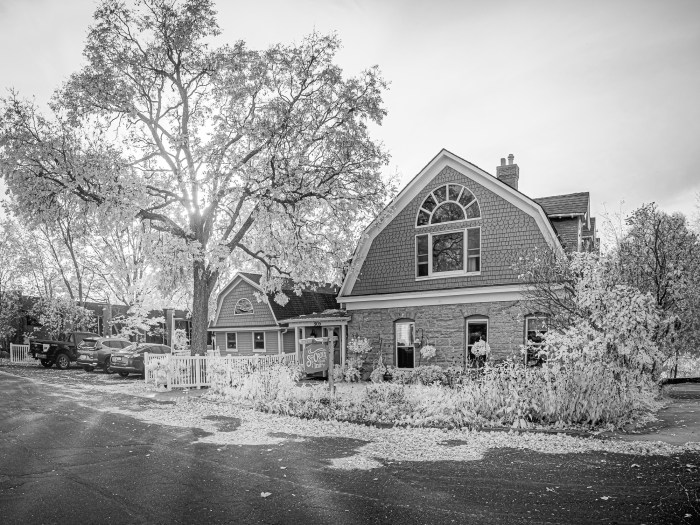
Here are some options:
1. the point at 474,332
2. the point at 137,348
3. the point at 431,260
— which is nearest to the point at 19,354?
the point at 137,348

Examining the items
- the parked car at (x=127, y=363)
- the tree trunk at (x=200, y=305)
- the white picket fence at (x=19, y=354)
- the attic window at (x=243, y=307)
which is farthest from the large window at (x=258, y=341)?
the white picket fence at (x=19, y=354)

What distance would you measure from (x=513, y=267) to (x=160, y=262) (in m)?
13.5

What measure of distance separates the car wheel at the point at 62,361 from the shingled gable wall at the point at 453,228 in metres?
20.0

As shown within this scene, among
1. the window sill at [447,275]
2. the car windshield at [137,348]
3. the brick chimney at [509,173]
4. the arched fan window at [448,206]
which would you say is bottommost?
the car windshield at [137,348]

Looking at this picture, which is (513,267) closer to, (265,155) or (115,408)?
(265,155)

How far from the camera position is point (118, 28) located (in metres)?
19.0

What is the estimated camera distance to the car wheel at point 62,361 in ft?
102

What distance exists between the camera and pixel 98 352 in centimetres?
2783

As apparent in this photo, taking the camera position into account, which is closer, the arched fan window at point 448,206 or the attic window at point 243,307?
the arched fan window at point 448,206

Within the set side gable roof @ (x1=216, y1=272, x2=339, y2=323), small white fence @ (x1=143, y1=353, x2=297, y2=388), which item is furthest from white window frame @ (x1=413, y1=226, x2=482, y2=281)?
side gable roof @ (x1=216, y1=272, x2=339, y2=323)

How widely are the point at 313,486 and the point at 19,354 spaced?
124 ft

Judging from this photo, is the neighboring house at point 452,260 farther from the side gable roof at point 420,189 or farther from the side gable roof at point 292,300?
the side gable roof at point 292,300

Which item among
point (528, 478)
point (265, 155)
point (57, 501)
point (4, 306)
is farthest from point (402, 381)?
point (4, 306)

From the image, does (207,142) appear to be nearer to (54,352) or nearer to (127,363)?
(127,363)
